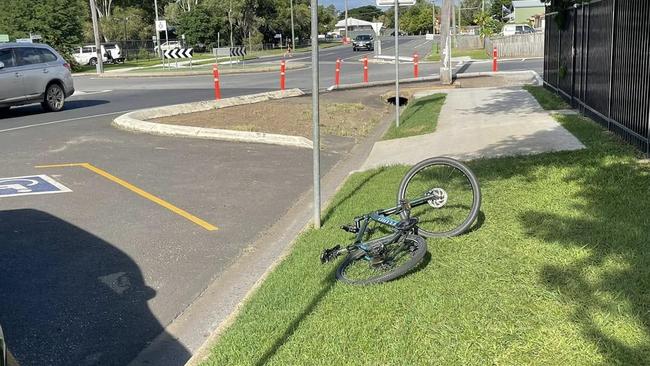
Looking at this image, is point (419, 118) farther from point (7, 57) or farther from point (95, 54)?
point (95, 54)

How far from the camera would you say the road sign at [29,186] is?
8.06 metres

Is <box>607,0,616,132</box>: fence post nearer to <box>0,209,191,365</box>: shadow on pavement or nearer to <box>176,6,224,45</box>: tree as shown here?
<box>0,209,191,365</box>: shadow on pavement

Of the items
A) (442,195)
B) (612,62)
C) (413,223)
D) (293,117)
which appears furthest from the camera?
(293,117)

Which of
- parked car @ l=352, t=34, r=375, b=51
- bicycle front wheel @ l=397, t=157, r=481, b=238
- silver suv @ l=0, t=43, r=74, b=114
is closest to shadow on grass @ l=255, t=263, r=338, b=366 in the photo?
bicycle front wheel @ l=397, t=157, r=481, b=238

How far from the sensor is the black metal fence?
8.14 meters

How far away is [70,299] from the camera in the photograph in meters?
4.95

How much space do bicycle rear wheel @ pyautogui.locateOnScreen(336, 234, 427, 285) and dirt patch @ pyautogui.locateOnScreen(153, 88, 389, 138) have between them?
7716mm

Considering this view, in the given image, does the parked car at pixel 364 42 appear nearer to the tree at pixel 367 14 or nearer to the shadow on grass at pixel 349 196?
the shadow on grass at pixel 349 196

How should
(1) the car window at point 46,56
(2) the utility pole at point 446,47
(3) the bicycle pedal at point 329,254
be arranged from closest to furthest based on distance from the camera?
(3) the bicycle pedal at point 329,254
(1) the car window at point 46,56
(2) the utility pole at point 446,47

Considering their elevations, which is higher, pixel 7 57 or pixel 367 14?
pixel 367 14

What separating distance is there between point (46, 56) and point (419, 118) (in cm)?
984

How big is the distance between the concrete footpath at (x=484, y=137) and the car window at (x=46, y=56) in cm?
987

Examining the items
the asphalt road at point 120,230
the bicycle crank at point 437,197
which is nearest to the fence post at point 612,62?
the asphalt road at point 120,230

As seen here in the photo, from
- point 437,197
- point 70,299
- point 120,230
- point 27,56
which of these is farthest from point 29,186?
point 27,56
